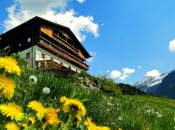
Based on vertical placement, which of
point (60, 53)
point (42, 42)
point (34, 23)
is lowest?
point (60, 53)

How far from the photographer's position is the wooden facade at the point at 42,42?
3381 centimetres

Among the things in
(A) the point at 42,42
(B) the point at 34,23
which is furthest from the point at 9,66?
(B) the point at 34,23

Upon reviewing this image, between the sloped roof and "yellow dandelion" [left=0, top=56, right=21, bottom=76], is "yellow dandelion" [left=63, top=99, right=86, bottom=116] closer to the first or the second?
"yellow dandelion" [left=0, top=56, right=21, bottom=76]

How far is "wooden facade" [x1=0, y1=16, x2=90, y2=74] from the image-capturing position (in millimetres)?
33812

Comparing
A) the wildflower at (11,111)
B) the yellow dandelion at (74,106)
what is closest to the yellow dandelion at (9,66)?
the wildflower at (11,111)

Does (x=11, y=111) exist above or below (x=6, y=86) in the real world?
below

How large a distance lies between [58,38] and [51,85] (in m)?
34.4

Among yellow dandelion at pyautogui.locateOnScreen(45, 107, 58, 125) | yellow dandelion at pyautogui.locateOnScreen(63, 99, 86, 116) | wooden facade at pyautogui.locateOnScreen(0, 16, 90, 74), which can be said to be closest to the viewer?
yellow dandelion at pyautogui.locateOnScreen(45, 107, 58, 125)

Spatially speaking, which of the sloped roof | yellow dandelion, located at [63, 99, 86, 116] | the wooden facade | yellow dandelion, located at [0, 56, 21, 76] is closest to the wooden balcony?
A: the wooden facade

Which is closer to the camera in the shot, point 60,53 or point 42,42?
point 42,42

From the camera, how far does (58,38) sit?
38188mm

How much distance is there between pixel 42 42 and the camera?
3441 centimetres

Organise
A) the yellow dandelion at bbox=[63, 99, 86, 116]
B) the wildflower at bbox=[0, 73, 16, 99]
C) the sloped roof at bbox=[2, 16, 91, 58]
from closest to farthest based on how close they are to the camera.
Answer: the wildflower at bbox=[0, 73, 16, 99], the yellow dandelion at bbox=[63, 99, 86, 116], the sloped roof at bbox=[2, 16, 91, 58]

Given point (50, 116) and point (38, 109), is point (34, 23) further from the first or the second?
point (50, 116)
